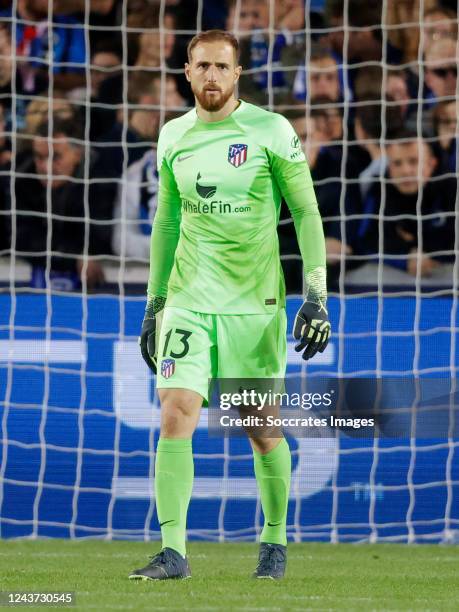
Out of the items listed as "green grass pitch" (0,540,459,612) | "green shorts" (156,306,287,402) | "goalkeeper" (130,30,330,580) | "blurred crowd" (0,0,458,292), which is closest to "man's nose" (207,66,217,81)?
"goalkeeper" (130,30,330,580)

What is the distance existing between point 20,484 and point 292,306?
1675mm

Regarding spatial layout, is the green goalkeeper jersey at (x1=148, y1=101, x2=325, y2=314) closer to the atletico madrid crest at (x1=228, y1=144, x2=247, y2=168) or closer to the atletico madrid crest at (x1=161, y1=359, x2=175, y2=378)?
the atletico madrid crest at (x1=228, y1=144, x2=247, y2=168)

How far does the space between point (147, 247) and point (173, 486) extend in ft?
11.5

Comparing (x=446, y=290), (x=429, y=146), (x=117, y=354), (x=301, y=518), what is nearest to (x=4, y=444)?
(x=117, y=354)

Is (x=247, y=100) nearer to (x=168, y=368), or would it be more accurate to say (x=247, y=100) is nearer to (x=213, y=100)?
(x=213, y=100)

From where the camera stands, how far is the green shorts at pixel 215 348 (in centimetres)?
478

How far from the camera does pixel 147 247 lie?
810 centimetres

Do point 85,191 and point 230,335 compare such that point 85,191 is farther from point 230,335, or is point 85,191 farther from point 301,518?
point 230,335

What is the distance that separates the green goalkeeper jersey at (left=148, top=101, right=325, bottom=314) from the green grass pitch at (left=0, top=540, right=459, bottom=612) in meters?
0.99

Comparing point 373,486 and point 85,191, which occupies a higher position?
point 85,191

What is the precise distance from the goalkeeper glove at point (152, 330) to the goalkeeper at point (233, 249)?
0.11 m

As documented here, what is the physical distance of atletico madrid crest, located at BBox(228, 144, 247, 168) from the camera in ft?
16.2

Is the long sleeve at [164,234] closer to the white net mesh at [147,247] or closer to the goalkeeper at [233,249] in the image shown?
the goalkeeper at [233,249]

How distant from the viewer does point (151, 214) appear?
26.9ft
